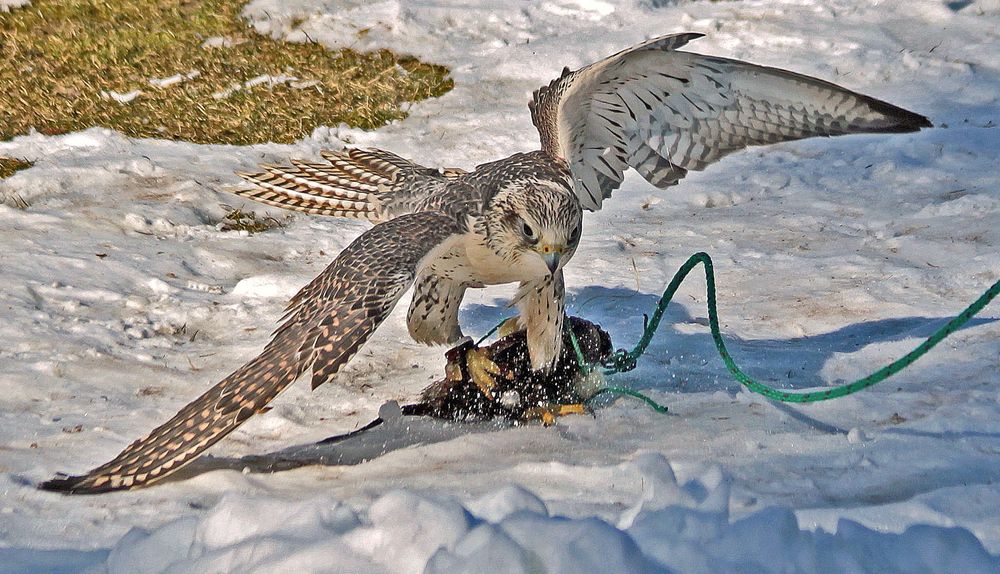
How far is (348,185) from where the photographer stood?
5.05 metres

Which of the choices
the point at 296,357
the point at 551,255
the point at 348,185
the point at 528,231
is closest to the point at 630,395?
the point at 551,255

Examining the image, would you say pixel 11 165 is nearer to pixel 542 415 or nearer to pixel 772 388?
pixel 542 415

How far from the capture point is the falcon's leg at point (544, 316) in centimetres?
422

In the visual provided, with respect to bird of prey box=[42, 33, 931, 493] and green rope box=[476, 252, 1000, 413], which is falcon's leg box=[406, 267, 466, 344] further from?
green rope box=[476, 252, 1000, 413]

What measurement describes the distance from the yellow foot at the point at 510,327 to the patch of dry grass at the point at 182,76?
3.69m

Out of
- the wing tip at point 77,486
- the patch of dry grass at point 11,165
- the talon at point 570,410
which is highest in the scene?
the patch of dry grass at point 11,165

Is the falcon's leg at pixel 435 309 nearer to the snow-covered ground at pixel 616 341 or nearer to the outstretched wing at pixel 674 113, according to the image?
the snow-covered ground at pixel 616 341

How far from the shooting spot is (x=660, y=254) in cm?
604

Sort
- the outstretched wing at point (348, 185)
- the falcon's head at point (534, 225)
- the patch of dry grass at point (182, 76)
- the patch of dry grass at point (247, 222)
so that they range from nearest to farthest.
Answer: the falcon's head at point (534, 225) → the outstretched wing at point (348, 185) → the patch of dry grass at point (247, 222) → the patch of dry grass at point (182, 76)

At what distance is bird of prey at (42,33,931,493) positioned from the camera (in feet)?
10.8

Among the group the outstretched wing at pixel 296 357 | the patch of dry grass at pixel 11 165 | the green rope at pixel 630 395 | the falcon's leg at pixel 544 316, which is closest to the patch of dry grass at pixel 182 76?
the patch of dry grass at pixel 11 165

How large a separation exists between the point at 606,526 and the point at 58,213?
184 inches

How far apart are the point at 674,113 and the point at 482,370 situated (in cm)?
144

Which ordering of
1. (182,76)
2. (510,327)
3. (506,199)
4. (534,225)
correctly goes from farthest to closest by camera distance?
(182,76), (510,327), (506,199), (534,225)
